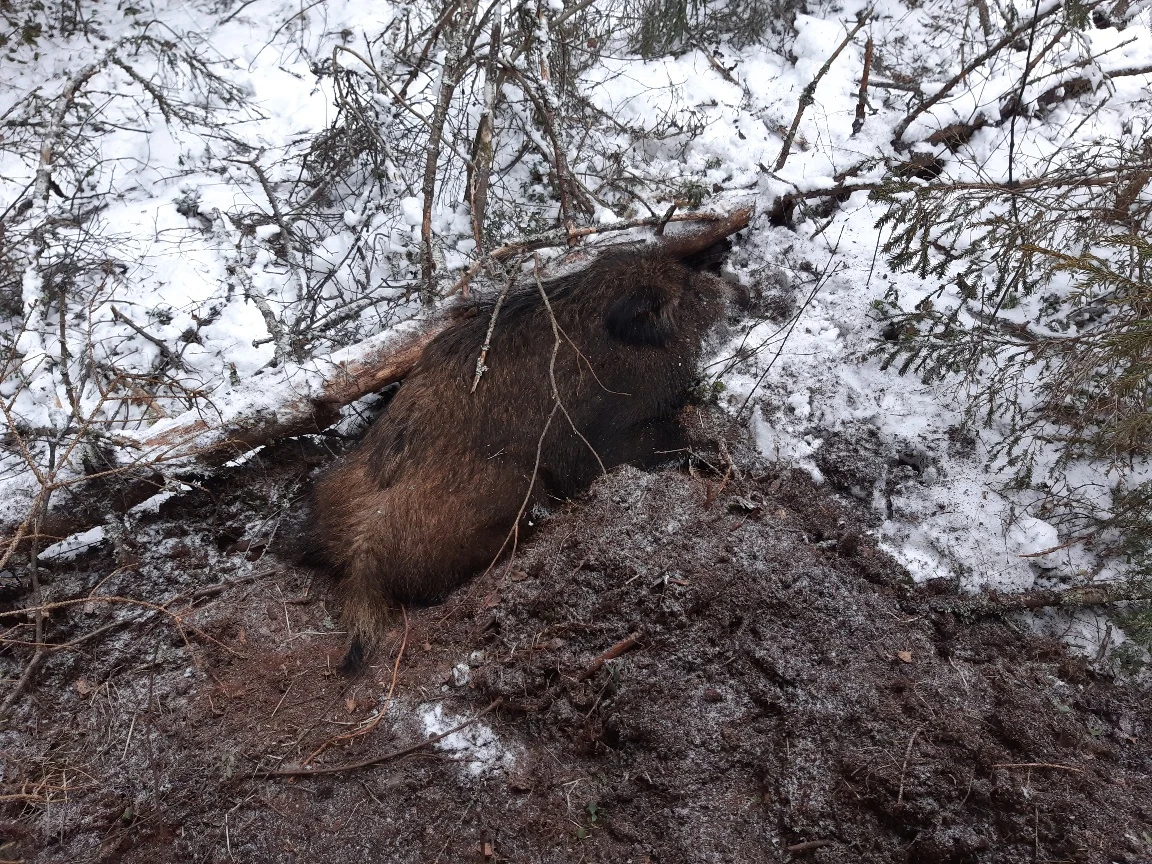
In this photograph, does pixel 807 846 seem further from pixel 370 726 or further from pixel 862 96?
pixel 862 96

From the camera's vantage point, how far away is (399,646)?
2.97 metres

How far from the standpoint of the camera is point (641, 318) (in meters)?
3.93

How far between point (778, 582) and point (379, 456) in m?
1.95

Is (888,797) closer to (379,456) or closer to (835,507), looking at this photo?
(835,507)

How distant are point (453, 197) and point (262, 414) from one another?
7.24ft

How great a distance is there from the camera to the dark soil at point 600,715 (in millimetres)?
2242

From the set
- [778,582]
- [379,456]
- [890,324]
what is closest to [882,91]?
[890,324]

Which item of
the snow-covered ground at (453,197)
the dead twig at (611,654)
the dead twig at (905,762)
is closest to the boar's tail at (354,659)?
the dead twig at (611,654)

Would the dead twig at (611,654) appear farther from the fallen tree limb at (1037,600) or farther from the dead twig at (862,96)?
the dead twig at (862,96)

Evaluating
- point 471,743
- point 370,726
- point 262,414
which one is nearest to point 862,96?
point 262,414

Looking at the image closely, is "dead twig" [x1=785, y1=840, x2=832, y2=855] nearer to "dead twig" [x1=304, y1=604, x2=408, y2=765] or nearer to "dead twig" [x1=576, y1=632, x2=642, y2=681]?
"dead twig" [x1=576, y1=632, x2=642, y2=681]

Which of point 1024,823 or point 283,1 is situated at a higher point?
point 283,1

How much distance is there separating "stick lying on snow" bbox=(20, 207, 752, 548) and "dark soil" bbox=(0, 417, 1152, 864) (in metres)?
0.27

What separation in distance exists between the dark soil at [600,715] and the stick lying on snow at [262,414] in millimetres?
266
